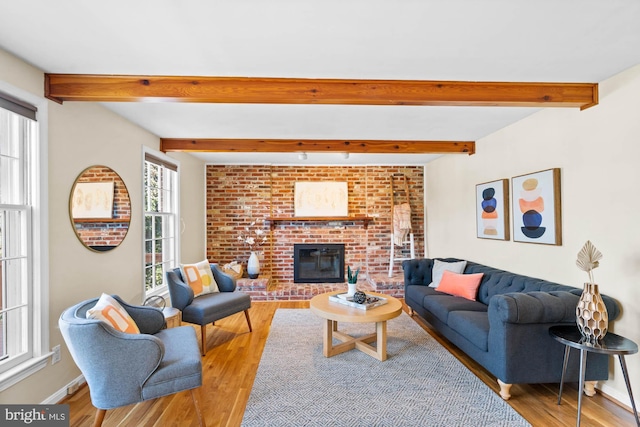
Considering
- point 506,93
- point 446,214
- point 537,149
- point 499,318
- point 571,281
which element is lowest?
point 499,318

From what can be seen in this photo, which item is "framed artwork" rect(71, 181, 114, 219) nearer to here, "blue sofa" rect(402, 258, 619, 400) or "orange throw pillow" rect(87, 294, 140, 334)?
"orange throw pillow" rect(87, 294, 140, 334)

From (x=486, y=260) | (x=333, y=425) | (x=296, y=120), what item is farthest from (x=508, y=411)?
(x=296, y=120)

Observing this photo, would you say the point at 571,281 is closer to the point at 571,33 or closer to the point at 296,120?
the point at 571,33

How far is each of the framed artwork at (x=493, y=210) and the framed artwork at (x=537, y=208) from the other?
0.41 ft

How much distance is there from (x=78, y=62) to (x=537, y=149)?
3959mm

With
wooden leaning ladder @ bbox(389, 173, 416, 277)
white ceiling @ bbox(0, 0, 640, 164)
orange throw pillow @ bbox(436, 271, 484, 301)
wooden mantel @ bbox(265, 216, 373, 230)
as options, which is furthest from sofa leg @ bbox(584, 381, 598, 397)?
wooden mantel @ bbox(265, 216, 373, 230)

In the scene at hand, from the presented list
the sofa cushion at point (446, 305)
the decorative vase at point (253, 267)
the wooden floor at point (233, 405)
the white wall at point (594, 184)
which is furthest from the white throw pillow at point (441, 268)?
the decorative vase at point (253, 267)

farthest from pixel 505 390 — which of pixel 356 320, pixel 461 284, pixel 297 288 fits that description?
pixel 297 288

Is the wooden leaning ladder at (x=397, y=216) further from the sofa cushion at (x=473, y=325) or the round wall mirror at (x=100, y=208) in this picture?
the round wall mirror at (x=100, y=208)

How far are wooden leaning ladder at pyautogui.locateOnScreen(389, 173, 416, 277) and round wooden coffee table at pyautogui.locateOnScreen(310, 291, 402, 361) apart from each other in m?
2.52

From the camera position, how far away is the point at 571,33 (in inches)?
71.5

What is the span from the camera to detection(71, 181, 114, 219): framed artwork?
102 inches

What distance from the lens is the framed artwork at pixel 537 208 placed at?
288 centimetres

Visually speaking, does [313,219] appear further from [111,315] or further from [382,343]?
[111,315]
